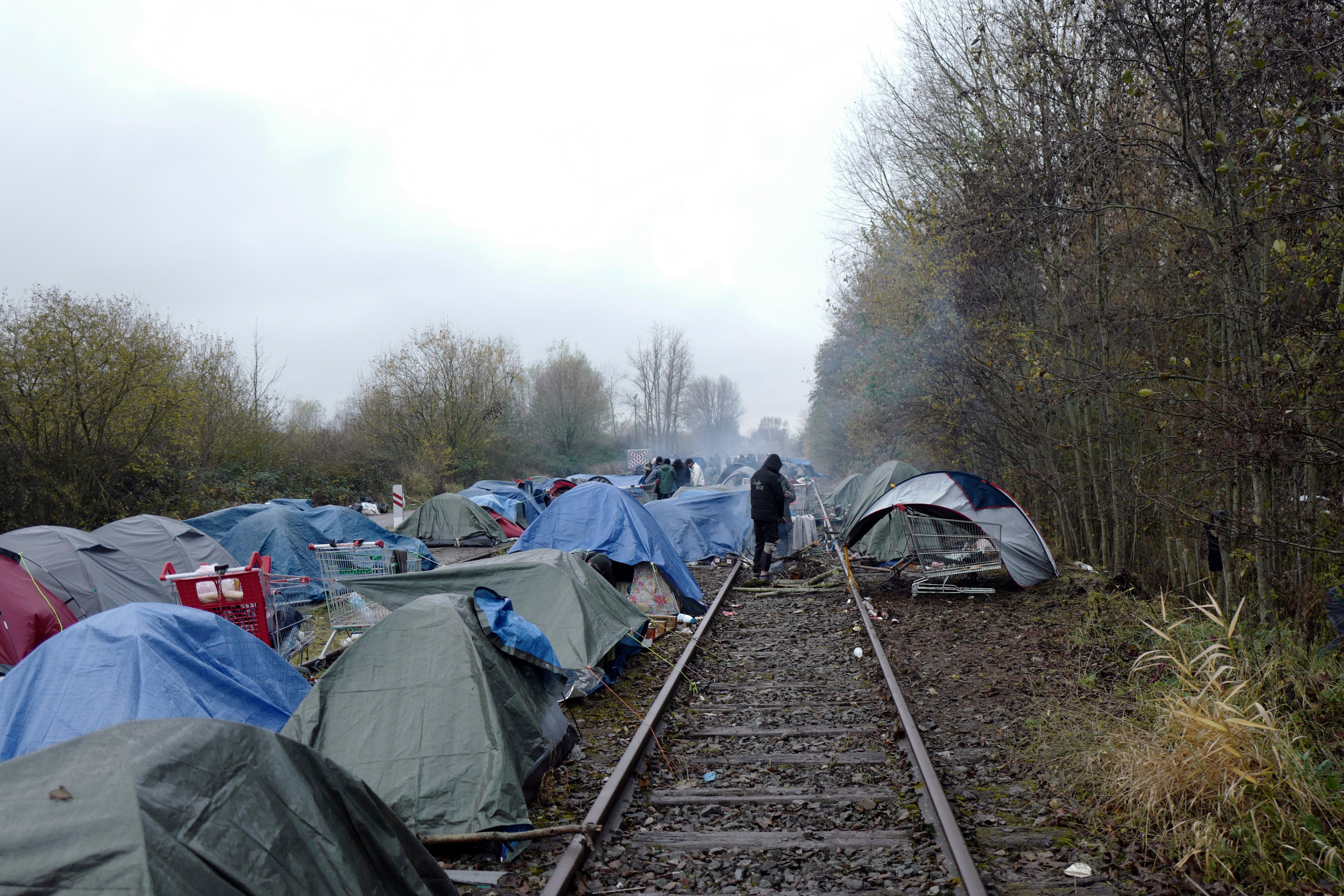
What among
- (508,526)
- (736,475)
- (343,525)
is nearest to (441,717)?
(343,525)

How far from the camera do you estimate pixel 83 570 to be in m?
9.78

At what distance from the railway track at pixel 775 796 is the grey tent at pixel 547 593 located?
32.2 inches

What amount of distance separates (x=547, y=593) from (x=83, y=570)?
6352mm

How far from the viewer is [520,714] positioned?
522cm

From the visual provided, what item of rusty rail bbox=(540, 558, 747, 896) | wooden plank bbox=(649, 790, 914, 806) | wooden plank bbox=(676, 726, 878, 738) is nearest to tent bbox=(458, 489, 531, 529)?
rusty rail bbox=(540, 558, 747, 896)

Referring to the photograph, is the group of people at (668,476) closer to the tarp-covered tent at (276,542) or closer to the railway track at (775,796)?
the tarp-covered tent at (276,542)

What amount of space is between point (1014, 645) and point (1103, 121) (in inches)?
224

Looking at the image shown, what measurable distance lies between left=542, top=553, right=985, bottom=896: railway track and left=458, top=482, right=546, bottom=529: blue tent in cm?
1566

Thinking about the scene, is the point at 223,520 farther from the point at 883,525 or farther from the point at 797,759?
the point at 797,759

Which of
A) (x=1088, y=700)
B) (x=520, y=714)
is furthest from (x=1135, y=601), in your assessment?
(x=520, y=714)

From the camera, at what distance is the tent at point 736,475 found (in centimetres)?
3152

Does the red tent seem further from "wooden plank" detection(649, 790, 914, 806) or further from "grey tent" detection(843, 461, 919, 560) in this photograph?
"wooden plank" detection(649, 790, 914, 806)

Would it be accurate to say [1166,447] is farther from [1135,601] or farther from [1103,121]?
[1103,121]

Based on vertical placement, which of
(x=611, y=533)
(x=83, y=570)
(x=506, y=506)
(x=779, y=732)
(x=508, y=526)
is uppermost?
(x=611, y=533)
